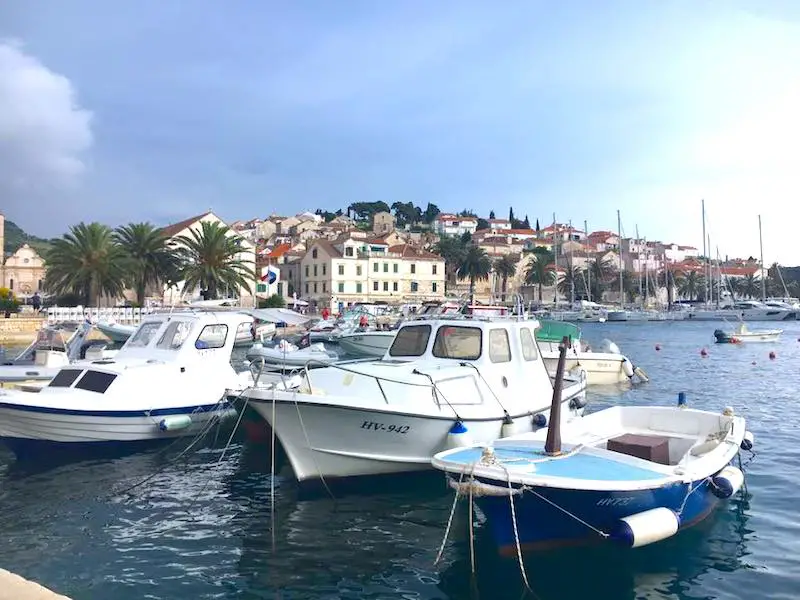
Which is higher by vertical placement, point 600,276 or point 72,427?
point 600,276

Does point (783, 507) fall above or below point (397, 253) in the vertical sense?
below

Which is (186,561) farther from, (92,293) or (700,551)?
(92,293)

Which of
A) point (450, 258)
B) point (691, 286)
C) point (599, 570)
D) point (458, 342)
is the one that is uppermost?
point (450, 258)

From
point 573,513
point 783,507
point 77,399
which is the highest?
point 77,399

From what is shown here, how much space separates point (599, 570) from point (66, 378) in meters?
12.1

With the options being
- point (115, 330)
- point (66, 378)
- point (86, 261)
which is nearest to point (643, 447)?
point (66, 378)

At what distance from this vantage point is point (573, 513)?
867cm

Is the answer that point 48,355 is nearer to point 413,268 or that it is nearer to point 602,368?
point 602,368

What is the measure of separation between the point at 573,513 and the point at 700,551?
2638 mm

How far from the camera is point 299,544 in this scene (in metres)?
10.0

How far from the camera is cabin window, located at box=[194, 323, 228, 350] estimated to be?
17.1 metres

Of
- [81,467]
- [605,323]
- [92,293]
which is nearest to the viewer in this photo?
[81,467]

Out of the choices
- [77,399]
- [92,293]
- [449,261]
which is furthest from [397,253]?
[77,399]

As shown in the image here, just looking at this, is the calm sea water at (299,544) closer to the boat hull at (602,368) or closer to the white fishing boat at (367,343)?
the boat hull at (602,368)
